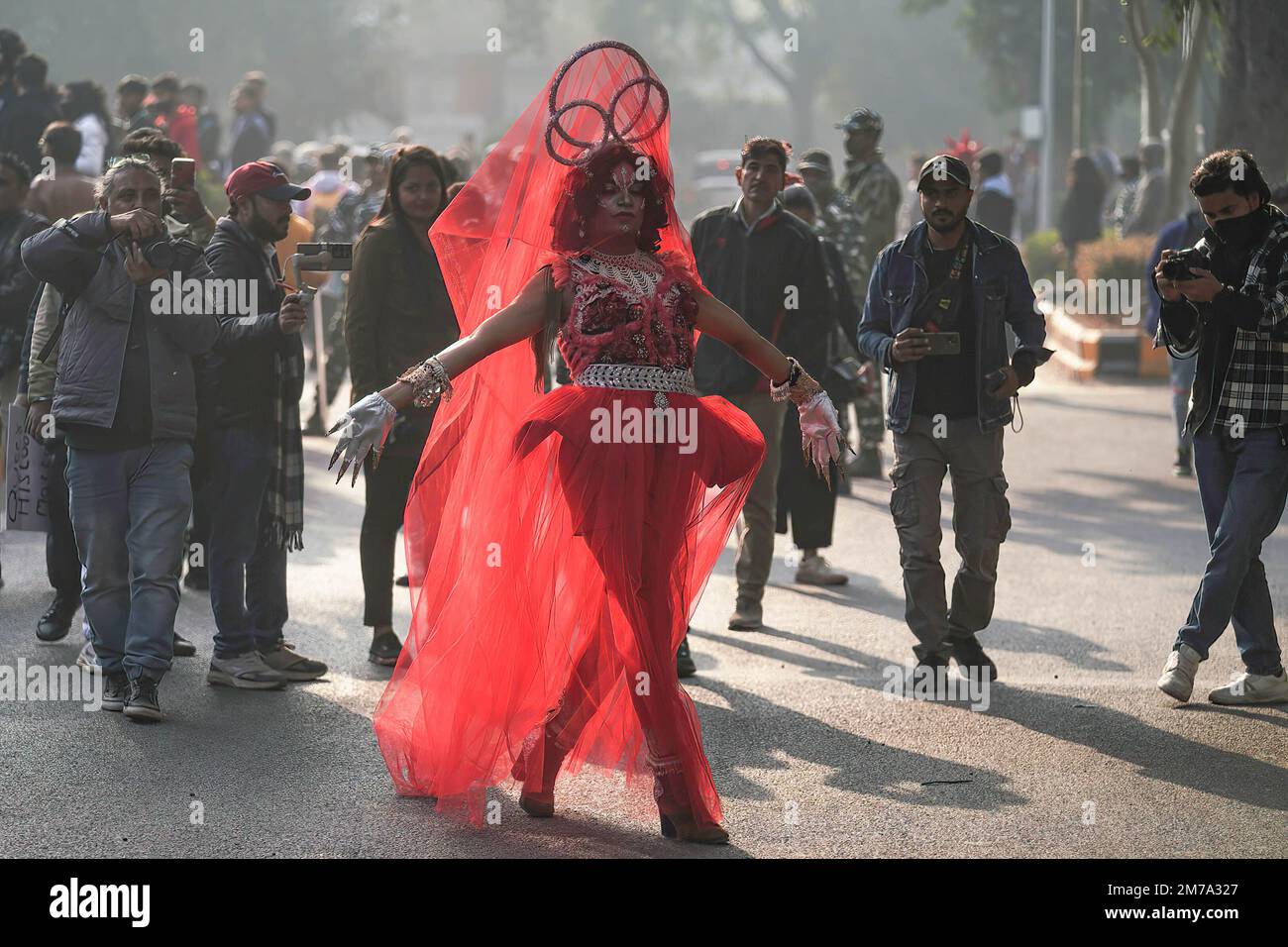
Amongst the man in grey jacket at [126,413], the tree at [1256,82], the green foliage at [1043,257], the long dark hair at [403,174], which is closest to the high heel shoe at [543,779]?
the man in grey jacket at [126,413]

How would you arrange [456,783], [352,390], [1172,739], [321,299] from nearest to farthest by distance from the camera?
[456,783]
[1172,739]
[352,390]
[321,299]

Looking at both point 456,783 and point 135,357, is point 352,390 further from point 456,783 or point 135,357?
point 456,783

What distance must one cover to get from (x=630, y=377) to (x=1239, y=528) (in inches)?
105

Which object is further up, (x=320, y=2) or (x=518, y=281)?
(x=320, y=2)

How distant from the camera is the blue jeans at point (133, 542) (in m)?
6.72

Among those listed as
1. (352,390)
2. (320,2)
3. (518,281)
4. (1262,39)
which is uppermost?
(320,2)

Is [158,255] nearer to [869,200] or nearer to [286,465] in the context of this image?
[286,465]

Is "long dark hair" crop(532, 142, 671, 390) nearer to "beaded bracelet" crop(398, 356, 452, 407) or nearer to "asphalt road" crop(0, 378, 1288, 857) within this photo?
"beaded bracelet" crop(398, 356, 452, 407)

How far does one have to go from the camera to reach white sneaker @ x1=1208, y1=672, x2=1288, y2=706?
6949 mm

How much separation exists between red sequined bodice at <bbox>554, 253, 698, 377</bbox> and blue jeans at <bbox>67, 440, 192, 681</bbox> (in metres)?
2.00

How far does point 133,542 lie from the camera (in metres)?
6.77

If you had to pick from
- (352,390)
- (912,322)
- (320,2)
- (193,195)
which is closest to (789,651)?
(912,322)

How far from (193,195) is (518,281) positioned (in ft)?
8.61

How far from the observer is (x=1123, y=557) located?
10.2 meters
